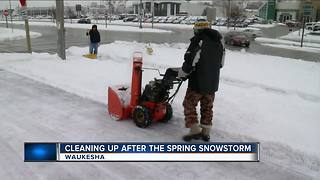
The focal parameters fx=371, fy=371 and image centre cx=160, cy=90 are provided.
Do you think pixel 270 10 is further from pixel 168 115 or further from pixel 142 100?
pixel 142 100

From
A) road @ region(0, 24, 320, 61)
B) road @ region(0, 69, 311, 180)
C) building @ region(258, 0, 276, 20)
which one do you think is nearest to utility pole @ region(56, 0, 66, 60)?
road @ region(0, 69, 311, 180)

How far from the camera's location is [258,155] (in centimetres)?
536

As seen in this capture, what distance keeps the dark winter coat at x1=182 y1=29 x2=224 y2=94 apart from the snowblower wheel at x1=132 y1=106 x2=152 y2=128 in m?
1.09

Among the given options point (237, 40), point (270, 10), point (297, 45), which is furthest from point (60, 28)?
point (270, 10)

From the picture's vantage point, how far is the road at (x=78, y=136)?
188 inches

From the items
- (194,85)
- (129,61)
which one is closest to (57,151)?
(194,85)

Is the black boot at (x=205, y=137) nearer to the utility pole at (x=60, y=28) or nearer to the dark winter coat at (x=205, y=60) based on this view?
the dark winter coat at (x=205, y=60)

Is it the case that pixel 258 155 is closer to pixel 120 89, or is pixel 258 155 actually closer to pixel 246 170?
pixel 246 170

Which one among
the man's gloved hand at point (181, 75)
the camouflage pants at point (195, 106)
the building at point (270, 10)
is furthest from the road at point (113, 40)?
the building at point (270, 10)

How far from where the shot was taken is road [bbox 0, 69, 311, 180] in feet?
15.7

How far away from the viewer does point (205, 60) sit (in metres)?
5.39

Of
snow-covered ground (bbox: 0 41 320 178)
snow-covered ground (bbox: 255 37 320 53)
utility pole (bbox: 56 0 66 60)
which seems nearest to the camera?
snow-covered ground (bbox: 0 41 320 178)

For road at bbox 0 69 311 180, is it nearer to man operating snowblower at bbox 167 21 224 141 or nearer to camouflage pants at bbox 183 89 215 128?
camouflage pants at bbox 183 89 215 128

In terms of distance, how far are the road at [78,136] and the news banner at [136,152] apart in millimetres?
132
